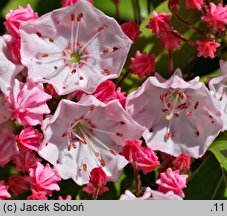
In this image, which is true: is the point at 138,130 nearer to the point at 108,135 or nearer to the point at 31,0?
the point at 108,135

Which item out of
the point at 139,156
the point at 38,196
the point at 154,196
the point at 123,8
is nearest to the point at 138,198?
the point at 154,196

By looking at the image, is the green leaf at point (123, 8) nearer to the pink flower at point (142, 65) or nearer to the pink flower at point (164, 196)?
the pink flower at point (142, 65)

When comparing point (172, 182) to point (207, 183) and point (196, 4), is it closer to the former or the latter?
point (207, 183)

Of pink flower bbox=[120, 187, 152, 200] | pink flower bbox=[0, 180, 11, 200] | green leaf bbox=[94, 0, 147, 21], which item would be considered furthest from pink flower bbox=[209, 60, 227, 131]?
pink flower bbox=[0, 180, 11, 200]

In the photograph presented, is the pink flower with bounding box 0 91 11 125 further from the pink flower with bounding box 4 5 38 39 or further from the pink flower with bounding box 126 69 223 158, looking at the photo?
the pink flower with bounding box 126 69 223 158

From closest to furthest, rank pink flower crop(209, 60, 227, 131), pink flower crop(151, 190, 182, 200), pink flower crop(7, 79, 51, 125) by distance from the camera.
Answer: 1. pink flower crop(151, 190, 182, 200)
2. pink flower crop(7, 79, 51, 125)
3. pink flower crop(209, 60, 227, 131)

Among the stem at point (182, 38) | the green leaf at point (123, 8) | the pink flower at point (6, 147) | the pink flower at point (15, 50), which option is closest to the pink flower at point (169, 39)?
the stem at point (182, 38)

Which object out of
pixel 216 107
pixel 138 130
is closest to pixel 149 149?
pixel 138 130
